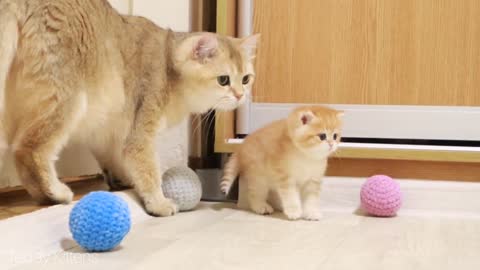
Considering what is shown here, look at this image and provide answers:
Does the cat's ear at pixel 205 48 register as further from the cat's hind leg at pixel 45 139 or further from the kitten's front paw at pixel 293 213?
the kitten's front paw at pixel 293 213

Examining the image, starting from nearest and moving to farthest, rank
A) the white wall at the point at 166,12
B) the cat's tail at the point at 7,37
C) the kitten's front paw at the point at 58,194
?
the cat's tail at the point at 7,37 < the kitten's front paw at the point at 58,194 < the white wall at the point at 166,12

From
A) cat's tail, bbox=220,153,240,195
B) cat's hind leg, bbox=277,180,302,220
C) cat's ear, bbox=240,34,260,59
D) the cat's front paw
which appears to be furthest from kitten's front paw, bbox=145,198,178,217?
cat's ear, bbox=240,34,260,59

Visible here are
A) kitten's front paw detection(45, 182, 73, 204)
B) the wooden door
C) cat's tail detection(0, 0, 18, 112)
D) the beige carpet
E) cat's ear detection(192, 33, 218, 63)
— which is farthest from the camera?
the wooden door

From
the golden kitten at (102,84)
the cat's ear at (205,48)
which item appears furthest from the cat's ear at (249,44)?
the cat's ear at (205,48)

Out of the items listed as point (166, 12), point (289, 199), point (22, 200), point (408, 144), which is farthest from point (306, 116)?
point (22, 200)

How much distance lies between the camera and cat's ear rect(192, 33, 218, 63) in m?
1.68

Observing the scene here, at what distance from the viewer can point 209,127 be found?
224cm

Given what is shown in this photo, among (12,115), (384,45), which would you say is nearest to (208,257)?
(12,115)

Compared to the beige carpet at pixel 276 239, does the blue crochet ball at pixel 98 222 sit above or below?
above

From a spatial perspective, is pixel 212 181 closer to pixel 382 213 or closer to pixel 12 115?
pixel 382 213

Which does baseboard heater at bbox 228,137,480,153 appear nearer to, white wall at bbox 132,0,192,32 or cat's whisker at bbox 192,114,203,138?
cat's whisker at bbox 192,114,203,138

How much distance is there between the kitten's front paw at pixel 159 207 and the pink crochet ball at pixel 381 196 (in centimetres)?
57

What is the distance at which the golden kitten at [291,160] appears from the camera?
1.68 m

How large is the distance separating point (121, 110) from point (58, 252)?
52cm
